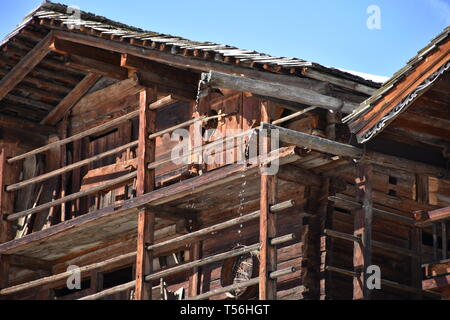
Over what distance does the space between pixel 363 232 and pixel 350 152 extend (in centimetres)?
104

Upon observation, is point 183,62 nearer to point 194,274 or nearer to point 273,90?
point 273,90

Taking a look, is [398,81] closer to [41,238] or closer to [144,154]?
[144,154]

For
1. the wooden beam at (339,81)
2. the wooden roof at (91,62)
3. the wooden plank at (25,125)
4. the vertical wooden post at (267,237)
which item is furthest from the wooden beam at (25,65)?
the vertical wooden post at (267,237)

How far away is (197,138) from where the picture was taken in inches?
866

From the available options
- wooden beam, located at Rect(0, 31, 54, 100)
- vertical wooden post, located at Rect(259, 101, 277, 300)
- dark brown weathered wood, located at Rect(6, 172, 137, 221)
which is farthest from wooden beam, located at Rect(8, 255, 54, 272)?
vertical wooden post, located at Rect(259, 101, 277, 300)

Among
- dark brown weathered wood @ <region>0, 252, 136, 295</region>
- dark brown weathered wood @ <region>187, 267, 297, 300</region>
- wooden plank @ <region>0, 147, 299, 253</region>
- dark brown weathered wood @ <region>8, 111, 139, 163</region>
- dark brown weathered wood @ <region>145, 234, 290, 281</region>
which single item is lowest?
dark brown weathered wood @ <region>187, 267, 297, 300</region>

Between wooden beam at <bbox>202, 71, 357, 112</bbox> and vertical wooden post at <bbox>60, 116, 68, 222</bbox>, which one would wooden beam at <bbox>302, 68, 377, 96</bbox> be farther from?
vertical wooden post at <bbox>60, 116, 68, 222</bbox>

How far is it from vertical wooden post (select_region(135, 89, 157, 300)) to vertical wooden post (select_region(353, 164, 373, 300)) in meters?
3.24

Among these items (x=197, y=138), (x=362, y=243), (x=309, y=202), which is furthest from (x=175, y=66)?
(x=362, y=243)

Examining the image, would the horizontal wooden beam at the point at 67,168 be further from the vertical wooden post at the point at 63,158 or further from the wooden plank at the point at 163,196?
the wooden plank at the point at 163,196

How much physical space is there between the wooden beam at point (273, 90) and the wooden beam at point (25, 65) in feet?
16.5

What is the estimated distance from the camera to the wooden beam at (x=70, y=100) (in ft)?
83.1

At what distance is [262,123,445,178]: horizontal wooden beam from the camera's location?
1914 cm
